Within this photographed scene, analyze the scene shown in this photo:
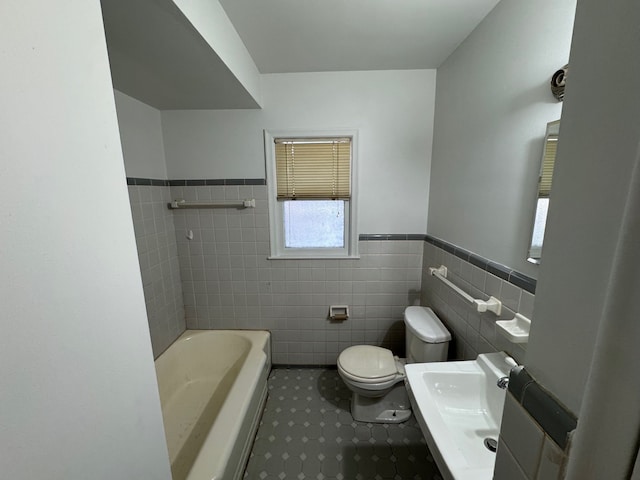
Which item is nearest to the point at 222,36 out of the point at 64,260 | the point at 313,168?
→ the point at 313,168

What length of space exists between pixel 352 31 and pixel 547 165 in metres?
1.11

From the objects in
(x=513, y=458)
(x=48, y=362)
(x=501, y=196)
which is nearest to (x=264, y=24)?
(x=501, y=196)

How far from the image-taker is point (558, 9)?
2.66 ft

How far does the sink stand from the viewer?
86 cm

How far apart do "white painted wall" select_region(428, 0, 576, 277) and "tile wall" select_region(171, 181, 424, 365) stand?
0.61 metres

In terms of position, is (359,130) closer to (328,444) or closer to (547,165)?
(547,165)

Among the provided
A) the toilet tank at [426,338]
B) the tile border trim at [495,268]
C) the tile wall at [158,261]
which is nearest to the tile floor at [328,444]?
the toilet tank at [426,338]

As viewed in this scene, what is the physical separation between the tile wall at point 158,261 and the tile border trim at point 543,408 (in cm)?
187

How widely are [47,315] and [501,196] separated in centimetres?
142

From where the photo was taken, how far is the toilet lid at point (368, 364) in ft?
4.90

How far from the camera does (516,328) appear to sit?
92 cm

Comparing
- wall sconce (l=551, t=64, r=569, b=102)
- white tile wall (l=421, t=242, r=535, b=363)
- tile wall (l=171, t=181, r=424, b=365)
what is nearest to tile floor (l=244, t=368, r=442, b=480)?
tile wall (l=171, t=181, r=424, b=365)

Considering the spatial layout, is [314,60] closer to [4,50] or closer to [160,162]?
[160,162]

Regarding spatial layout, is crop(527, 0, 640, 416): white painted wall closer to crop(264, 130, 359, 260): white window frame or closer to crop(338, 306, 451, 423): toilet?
crop(338, 306, 451, 423): toilet
